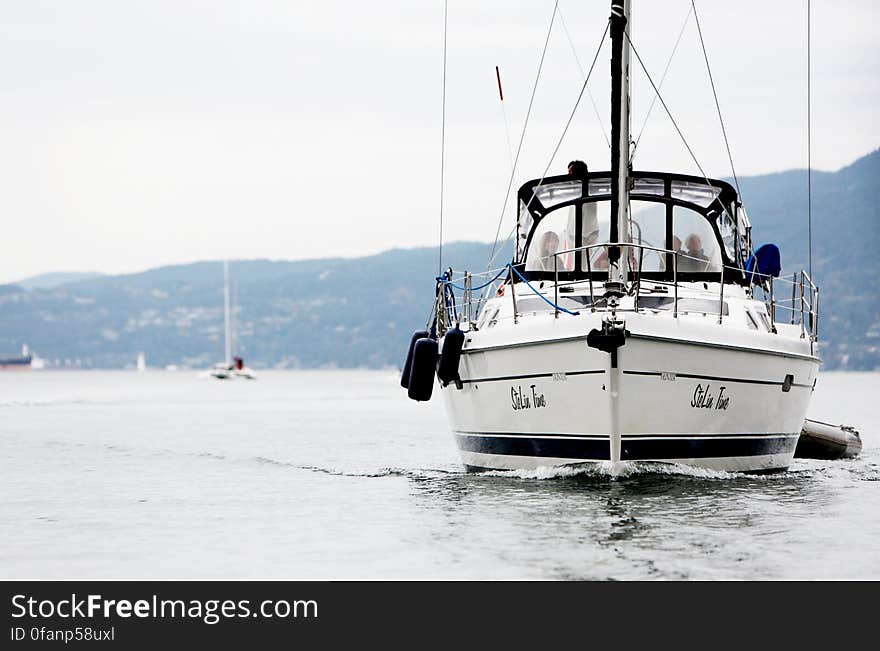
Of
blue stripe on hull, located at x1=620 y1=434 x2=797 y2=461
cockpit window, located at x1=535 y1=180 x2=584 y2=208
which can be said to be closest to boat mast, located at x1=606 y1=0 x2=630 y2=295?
blue stripe on hull, located at x1=620 y1=434 x2=797 y2=461

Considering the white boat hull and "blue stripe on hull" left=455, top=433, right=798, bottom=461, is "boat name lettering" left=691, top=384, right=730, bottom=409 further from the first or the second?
"blue stripe on hull" left=455, top=433, right=798, bottom=461

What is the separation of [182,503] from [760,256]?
8.49m

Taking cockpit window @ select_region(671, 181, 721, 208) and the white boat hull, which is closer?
the white boat hull

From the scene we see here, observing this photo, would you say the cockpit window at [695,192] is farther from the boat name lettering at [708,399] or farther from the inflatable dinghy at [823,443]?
the inflatable dinghy at [823,443]

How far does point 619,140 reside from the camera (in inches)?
579

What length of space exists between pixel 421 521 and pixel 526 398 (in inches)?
85.7

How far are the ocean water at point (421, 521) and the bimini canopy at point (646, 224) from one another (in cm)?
297

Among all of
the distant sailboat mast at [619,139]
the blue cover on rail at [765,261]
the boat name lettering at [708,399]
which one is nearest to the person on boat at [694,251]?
the blue cover on rail at [765,261]

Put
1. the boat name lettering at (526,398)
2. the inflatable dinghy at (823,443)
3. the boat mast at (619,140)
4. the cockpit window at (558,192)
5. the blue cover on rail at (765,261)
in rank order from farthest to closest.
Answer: the inflatable dinghy at (823,443), the blue cover on rail at (765,261), the cockpit window at (558,192), the boat mast at (619,140), the boat name lettering at (526,398)

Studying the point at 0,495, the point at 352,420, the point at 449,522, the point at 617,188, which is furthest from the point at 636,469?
the point at 352,420

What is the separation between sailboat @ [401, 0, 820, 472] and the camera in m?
13.4

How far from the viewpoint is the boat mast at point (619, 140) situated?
1442 centimetres

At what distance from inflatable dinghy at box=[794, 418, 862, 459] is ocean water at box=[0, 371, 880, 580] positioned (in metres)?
0.39
